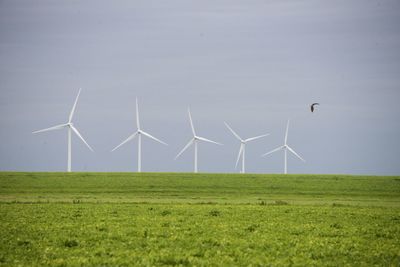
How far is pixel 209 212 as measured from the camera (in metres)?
35.2

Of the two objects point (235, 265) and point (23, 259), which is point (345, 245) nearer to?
point (235, 265)

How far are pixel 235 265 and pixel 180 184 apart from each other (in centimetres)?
6253

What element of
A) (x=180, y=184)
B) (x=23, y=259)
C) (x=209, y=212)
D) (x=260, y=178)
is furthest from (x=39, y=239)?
(x=260, y=178)

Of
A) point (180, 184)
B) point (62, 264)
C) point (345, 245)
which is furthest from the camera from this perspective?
point (180, 184)

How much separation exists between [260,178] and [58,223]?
206 feet

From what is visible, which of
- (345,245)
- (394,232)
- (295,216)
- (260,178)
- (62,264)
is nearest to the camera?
(62,264)

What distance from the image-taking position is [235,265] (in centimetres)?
1770

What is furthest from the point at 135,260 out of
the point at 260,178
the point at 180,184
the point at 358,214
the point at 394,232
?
the point at 260,178

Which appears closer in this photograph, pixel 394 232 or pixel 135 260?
pixel 135 260

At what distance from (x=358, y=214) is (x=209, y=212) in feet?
29.4

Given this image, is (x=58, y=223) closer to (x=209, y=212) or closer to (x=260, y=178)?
(x=209, y=212)

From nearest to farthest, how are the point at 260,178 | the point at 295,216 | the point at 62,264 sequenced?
the point at 62,264 < the point at 295,216 < the point at 260,178

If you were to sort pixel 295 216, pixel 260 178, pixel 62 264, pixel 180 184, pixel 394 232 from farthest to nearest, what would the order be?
1. pixel 260 178
2. pixel 180 184
3. pixel 295 216
4. pixel 394 232
5. pixel 62 264

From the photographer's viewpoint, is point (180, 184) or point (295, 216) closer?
point (295, 216)
